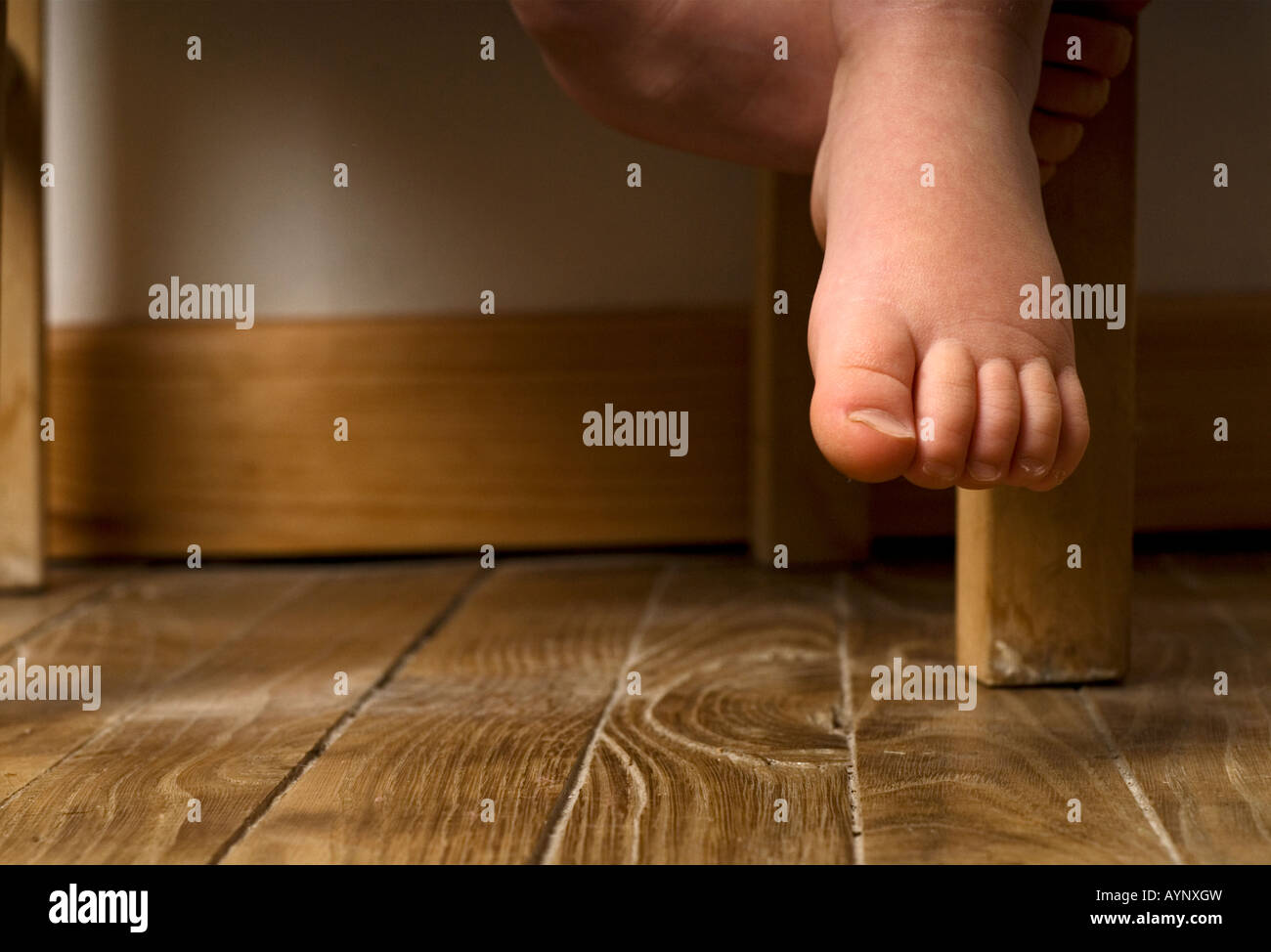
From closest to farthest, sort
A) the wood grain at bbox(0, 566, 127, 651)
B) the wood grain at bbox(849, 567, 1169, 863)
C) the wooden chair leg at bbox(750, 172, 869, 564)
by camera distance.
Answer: the wood grain at bbox(849, 567, 1169, 863)
the wood grain at bbox(0, 566, 127, 651)
the wooden chair leg at bbox(750, 172, 869, 564)

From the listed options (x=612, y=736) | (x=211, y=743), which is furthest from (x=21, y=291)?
(x=612, y=736)

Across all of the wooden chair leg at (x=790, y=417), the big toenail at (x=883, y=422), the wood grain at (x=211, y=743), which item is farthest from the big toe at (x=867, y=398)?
the wooden chair leg at (x=790, y=417)

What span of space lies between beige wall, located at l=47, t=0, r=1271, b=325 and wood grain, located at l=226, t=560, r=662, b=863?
13.5 inches

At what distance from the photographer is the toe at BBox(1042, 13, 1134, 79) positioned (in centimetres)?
65

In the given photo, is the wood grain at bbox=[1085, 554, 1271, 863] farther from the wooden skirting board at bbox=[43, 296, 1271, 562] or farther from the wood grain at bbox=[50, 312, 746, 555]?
the wood grain at bbox=[50, 312, 746, 555]

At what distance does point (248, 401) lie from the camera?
114 centimetres

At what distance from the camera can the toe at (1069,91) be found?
0.66 m

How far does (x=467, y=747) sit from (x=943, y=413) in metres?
0.27

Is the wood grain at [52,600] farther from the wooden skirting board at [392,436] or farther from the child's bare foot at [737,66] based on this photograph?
the child's bare foot at [737,66]

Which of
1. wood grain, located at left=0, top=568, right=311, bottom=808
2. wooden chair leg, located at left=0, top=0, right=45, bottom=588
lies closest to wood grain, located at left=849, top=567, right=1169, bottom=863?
wood grain, located at left=0, top=568, right=311, bottom=808

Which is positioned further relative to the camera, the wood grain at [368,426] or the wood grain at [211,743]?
the wood grain at [368,426]

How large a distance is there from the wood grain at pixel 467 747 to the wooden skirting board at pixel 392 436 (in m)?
0.21
